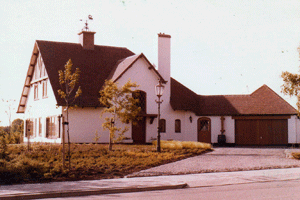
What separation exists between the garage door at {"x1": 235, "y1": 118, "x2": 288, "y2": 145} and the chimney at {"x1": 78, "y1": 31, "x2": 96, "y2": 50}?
45.5 ft

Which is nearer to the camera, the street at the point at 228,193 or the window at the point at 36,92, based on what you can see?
the street at the point at 228,193

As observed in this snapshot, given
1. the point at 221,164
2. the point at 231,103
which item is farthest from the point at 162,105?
the point at 221,164

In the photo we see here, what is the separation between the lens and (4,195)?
10.8 metres

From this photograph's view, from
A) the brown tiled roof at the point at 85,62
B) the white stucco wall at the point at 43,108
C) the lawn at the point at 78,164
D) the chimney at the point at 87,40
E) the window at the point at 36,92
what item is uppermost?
the chimney at the point at 87,40

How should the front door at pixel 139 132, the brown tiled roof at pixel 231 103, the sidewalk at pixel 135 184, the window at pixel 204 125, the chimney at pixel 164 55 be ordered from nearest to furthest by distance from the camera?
the sidewalk at pixel 135 184, the front door at pixel 139 132, the brown tiled roof at pixel 231 103, the chimney at pixel 164 55, the window at pixel 204 125

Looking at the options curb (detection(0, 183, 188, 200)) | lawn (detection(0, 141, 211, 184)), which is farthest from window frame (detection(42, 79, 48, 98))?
curb (detection(0, 183, 188, 200))

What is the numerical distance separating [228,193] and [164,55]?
23334 mm

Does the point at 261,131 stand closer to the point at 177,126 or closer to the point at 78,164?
the point at 177,126

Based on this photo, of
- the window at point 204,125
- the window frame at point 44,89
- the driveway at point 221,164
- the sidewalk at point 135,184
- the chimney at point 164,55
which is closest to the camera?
the sidewalk at point 135,184

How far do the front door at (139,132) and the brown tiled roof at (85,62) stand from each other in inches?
156

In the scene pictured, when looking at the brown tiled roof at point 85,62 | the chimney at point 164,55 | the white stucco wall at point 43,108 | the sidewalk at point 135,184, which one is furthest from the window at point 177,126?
the sidewalk at point 135,184

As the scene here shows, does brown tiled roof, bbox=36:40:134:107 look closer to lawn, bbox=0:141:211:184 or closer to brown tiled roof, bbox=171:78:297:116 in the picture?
brown tiled roof, bbox=171:78:297:116

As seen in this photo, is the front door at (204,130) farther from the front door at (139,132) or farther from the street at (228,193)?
the street at (228,193)

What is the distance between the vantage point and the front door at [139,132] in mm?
32062
